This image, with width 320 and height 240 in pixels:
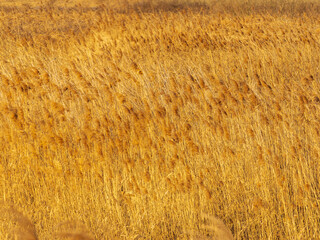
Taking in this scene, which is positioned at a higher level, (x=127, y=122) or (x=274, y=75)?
(x=274, y=75)

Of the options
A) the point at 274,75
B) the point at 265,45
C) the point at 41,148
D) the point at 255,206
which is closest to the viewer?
the point at 255,206

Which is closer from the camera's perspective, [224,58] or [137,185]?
[137,185]

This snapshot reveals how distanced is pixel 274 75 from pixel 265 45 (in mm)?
1401

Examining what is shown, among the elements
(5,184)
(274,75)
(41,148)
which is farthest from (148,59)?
(5,184)

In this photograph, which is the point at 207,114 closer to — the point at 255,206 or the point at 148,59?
the point at 255,206

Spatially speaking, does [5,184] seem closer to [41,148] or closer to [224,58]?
[41,148]

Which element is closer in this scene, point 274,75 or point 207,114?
point 207,114

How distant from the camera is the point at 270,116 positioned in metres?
4.02

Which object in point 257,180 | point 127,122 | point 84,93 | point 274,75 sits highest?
point 274,75

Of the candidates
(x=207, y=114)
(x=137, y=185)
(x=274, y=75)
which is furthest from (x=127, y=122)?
(x=274, y=75)

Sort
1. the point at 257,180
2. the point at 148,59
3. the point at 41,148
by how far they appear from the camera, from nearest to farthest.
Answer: the point at 257,180 < the point at 41,148 < the point at 148,59

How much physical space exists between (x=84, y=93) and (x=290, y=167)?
2.22 meters

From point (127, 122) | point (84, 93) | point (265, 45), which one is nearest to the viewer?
point (127, 122)

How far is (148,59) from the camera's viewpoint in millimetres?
6613
